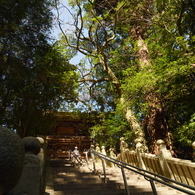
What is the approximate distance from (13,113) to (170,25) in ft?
26.2

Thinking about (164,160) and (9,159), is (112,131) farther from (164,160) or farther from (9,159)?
(9,159)

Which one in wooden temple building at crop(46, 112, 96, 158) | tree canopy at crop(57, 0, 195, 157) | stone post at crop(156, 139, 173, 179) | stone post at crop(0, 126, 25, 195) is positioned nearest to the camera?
stone post at crop(0, 126, 25, 195)

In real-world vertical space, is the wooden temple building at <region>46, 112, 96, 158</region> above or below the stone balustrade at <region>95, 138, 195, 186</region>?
above

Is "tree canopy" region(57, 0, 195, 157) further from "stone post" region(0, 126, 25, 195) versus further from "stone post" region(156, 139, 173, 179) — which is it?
"stone post" region(0, 126, 25, 195)

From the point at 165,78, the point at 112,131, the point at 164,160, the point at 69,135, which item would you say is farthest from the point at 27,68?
the point at 69,135

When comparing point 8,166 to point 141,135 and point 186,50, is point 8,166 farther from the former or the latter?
point 141,135

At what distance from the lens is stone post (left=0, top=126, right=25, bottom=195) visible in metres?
1.68

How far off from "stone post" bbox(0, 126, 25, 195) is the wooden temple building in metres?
11.1

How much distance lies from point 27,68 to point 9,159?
638 centimetres

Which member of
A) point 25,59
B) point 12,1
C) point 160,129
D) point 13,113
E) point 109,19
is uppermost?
point 109,19

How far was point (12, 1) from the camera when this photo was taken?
7262mm

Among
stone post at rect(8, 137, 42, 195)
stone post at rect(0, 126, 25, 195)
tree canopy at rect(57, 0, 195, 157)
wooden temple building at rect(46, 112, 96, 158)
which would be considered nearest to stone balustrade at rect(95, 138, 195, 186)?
tree canopy at rect(57, 0, 195, 157)

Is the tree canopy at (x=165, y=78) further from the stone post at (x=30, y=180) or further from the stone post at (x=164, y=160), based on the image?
the stone post at (x=30, y=180)

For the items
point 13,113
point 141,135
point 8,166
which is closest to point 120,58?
Result: point 141,135
